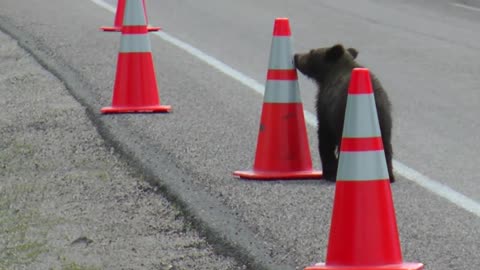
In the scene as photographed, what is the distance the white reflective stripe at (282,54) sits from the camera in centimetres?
761

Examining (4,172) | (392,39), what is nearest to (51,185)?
(4,172)

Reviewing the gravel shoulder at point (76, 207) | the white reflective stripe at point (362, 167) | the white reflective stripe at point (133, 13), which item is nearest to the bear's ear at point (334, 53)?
the gravel shoulder at point (76, 207)

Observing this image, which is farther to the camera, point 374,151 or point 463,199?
point 463,199

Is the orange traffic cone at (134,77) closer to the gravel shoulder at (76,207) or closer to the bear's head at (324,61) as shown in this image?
the gravel shoulder at (76,207)

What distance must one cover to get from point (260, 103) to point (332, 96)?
2.91 m

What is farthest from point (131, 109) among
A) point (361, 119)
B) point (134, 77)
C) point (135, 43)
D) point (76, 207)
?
point (361, 119)

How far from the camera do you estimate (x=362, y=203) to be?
213 inches

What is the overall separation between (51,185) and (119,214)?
0.90 meters

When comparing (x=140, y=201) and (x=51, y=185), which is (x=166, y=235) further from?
(x=51, y=185)

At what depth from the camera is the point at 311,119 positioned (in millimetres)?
9523

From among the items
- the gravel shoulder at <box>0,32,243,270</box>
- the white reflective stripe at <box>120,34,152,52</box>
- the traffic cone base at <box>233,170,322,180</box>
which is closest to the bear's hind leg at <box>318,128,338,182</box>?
the traffic cone base at <box>233,170,322,180</box>

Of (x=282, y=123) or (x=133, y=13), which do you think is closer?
(x=282, y=123)

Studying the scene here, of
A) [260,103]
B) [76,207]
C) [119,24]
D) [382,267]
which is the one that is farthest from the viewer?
[119,24]

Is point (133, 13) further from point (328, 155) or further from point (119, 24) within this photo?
point (119, 24)
